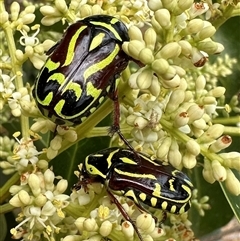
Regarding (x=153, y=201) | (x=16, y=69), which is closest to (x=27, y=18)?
(x=16, y=69)

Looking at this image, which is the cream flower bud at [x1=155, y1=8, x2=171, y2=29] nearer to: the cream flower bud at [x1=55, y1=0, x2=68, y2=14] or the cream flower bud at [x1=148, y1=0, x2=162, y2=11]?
the cream flower bud at [x1=148, y1=0, x2=162, y2=11]

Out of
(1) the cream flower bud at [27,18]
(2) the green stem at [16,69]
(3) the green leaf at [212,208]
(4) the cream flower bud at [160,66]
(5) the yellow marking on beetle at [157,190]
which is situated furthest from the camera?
(3) the green leaf at [212,208]

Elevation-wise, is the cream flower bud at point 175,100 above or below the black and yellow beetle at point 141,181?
above

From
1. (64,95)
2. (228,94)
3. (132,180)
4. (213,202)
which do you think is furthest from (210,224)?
(64,95)

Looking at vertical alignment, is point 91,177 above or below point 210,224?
above

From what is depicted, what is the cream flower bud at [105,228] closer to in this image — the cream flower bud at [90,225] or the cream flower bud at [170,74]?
the cream flower bud at [90,225]

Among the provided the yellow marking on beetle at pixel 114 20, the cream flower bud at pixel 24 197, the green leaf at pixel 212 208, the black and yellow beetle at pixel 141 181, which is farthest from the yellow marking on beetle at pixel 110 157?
the green leaf at pixel 212 208

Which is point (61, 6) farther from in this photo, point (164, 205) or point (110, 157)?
point (164, 205)

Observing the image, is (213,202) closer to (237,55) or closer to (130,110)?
(237,55)
